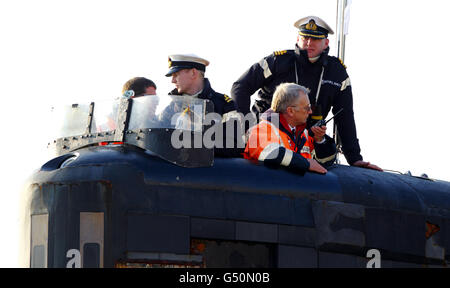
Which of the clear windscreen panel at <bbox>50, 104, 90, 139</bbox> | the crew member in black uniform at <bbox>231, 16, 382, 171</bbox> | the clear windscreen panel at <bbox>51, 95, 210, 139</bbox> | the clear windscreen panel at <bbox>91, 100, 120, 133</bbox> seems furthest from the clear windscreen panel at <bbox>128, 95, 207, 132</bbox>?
the crew member in black uniform at <bbox>231, 16, 382, 171</bbox>

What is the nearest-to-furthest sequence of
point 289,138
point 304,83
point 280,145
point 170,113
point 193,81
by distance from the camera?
point 170,113 < point 280,145 < point 289,138 < point 193,81 < point 304,83

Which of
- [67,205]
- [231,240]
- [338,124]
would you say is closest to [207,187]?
[231,240]

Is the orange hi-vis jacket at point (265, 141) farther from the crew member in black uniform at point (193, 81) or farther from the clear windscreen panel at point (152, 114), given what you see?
the clear windscreen panel at point (152, 114)

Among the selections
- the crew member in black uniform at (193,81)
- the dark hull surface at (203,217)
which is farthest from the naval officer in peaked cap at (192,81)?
the dark hull surface at (203,217)

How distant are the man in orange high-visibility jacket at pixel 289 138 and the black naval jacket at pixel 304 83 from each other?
143 cm

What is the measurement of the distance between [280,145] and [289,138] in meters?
0.50

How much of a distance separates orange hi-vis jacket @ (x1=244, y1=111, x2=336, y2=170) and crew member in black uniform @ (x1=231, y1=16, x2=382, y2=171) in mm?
1615

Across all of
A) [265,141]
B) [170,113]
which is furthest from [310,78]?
[170,113]

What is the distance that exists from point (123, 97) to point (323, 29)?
A: 365 centimetres

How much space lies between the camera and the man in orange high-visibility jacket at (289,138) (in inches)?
332

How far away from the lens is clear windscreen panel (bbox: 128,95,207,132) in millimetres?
8125

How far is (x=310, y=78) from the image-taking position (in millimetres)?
11102

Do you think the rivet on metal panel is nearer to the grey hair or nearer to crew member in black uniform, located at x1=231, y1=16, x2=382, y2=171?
the grey hair

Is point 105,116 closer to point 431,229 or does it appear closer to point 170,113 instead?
point 170,113
